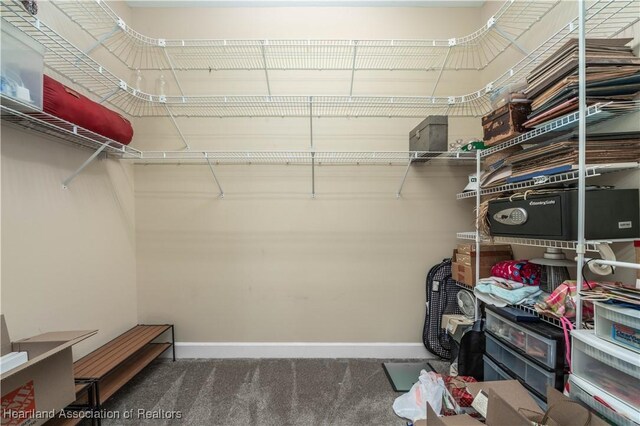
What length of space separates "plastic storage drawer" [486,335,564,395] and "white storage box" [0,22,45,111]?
2609 mm

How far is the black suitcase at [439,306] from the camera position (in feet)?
6.80

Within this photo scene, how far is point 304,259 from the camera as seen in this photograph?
2.20 metres

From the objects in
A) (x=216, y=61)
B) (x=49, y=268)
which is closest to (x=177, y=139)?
(x=216, y=61)

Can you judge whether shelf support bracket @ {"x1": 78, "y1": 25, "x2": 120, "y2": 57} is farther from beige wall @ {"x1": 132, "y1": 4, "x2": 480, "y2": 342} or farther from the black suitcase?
the black suitcase

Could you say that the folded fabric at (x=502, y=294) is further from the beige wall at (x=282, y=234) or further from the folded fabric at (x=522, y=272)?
the beige wall at (x=282, y=234)

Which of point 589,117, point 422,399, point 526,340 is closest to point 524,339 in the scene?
point 526,340

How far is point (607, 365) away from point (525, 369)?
38cm

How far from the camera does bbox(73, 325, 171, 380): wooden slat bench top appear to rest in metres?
1.47

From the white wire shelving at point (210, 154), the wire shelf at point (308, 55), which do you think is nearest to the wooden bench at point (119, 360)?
the white wire shelving at point (210, 154)

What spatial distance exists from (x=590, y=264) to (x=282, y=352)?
2082mm

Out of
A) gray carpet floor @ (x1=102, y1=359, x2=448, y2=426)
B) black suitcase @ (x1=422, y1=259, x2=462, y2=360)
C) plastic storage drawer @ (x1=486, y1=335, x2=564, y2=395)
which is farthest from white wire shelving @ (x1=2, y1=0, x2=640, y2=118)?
gray carpet floor @ (x1=102, y1=359, x2=448, y2=426)

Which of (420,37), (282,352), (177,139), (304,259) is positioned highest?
(420,37)

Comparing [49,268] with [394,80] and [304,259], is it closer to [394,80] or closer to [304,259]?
[304,259]

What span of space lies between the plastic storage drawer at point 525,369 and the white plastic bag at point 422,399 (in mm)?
379
